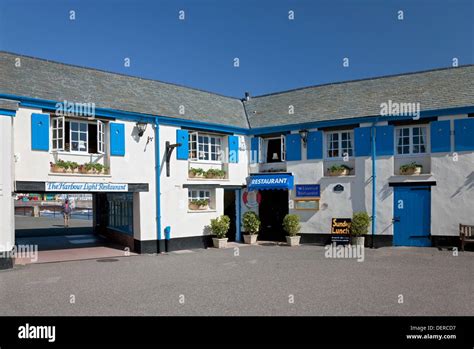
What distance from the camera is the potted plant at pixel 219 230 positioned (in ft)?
51.1

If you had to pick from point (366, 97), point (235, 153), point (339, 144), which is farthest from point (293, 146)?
point (366, 97)

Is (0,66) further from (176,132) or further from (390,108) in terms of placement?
(390,108)

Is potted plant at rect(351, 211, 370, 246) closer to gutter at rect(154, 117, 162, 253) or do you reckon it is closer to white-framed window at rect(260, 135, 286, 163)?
white-framed window at rect(260, 135, 286, 163)

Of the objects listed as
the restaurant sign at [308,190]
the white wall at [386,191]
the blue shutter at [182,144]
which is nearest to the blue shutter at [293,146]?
the white wall at [386,191]

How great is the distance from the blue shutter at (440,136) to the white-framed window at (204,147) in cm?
820

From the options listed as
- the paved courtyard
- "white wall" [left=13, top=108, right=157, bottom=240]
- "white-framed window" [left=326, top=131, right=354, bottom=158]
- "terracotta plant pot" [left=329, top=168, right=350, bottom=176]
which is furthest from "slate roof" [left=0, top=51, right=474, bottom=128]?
the paved courtyard

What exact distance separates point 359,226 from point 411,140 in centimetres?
371

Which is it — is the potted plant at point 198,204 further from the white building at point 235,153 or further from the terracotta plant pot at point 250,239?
the terracotta plant pot at point 250,239

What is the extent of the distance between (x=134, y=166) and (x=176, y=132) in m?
2.19

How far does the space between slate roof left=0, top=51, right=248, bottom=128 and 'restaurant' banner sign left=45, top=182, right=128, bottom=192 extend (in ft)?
8.68

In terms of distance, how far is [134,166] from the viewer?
1391cm

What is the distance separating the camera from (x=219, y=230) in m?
15.6

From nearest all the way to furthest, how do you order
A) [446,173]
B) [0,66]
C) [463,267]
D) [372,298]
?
1. [372,298]
2. [463,267]
3. [0,66]
4. [446,173]
